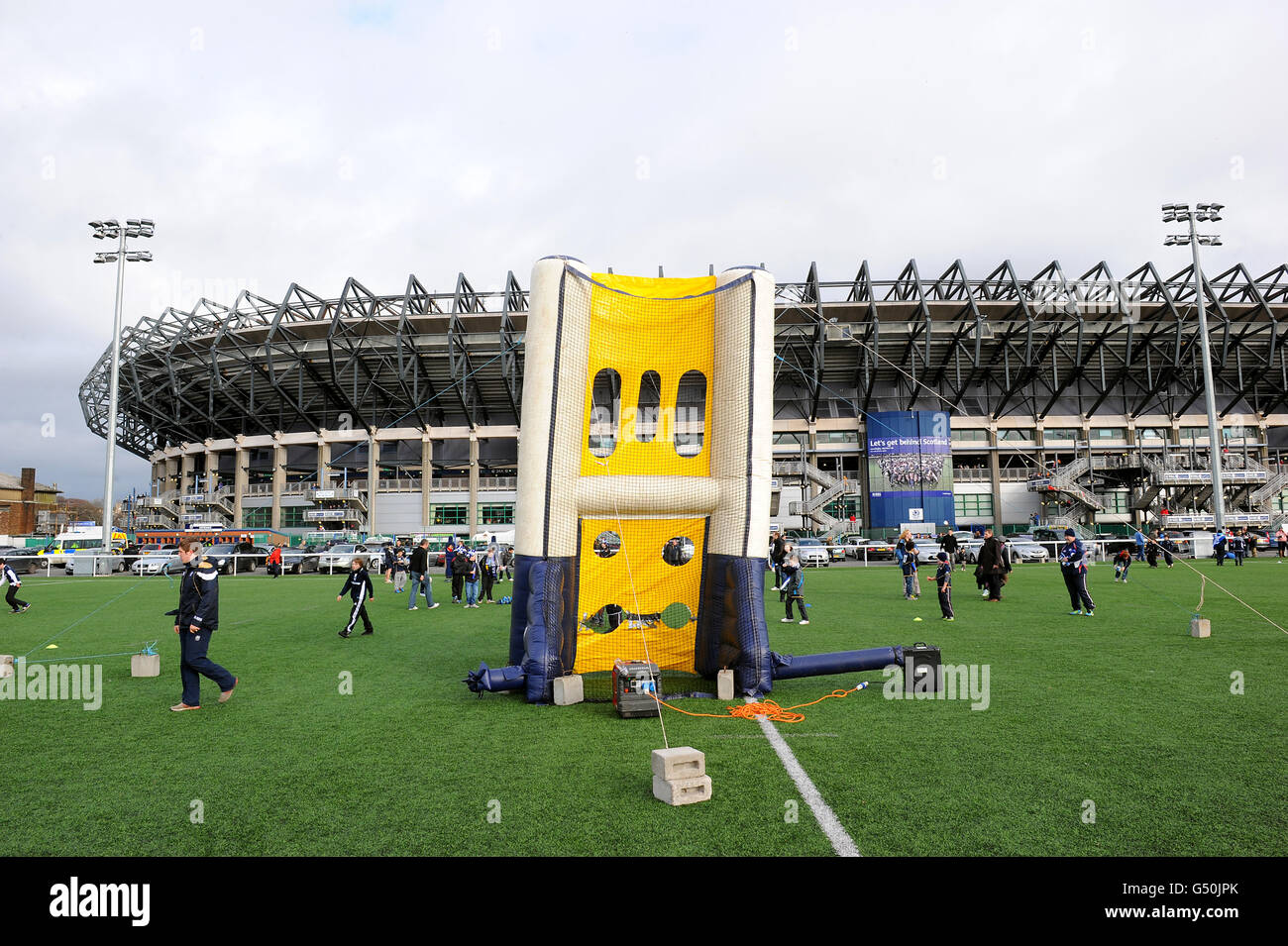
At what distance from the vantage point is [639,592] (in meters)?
9.17

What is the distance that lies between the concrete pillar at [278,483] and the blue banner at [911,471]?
48.7 metres

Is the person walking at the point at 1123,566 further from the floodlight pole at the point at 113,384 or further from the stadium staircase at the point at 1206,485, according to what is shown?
the floodlight pole at the point at 113,384

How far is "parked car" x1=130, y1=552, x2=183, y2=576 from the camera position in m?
35.2

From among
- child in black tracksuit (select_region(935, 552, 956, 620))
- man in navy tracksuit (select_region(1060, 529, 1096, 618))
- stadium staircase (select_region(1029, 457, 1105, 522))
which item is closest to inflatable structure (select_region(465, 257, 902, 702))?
child in black tracksuit (select_region(935, 552, 956, 620))

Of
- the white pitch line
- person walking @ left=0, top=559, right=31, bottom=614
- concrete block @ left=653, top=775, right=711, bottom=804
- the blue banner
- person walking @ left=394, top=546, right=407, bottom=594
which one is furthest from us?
the blue banner

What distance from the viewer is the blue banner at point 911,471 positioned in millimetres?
55000

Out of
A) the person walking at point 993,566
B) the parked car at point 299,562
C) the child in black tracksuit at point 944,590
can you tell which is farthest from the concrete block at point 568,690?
the parked car at point 299,562

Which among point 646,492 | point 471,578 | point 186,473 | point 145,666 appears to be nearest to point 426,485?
point 186,473

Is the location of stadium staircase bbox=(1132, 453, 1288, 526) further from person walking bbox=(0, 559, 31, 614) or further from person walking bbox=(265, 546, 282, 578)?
person walking bbox=(0, 559, 31, 614)

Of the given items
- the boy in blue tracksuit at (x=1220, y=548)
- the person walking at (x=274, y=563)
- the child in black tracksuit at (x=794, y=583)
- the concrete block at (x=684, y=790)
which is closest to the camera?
the concrete block at (x=684, y=790)

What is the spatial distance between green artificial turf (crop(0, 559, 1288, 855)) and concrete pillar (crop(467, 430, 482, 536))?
4740cm

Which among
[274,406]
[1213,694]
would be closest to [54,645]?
[1213,694]

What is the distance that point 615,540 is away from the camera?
952 cm

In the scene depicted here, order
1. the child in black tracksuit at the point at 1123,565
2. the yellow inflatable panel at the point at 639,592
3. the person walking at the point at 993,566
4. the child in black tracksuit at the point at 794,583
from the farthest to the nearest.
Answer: the child in black tracksuit at the point at 1123,565 → the person walking at the point at 993,566 → the child in black tracksuit at the point at 794,583 → the yellow inflatable panel at the point at 639,592
